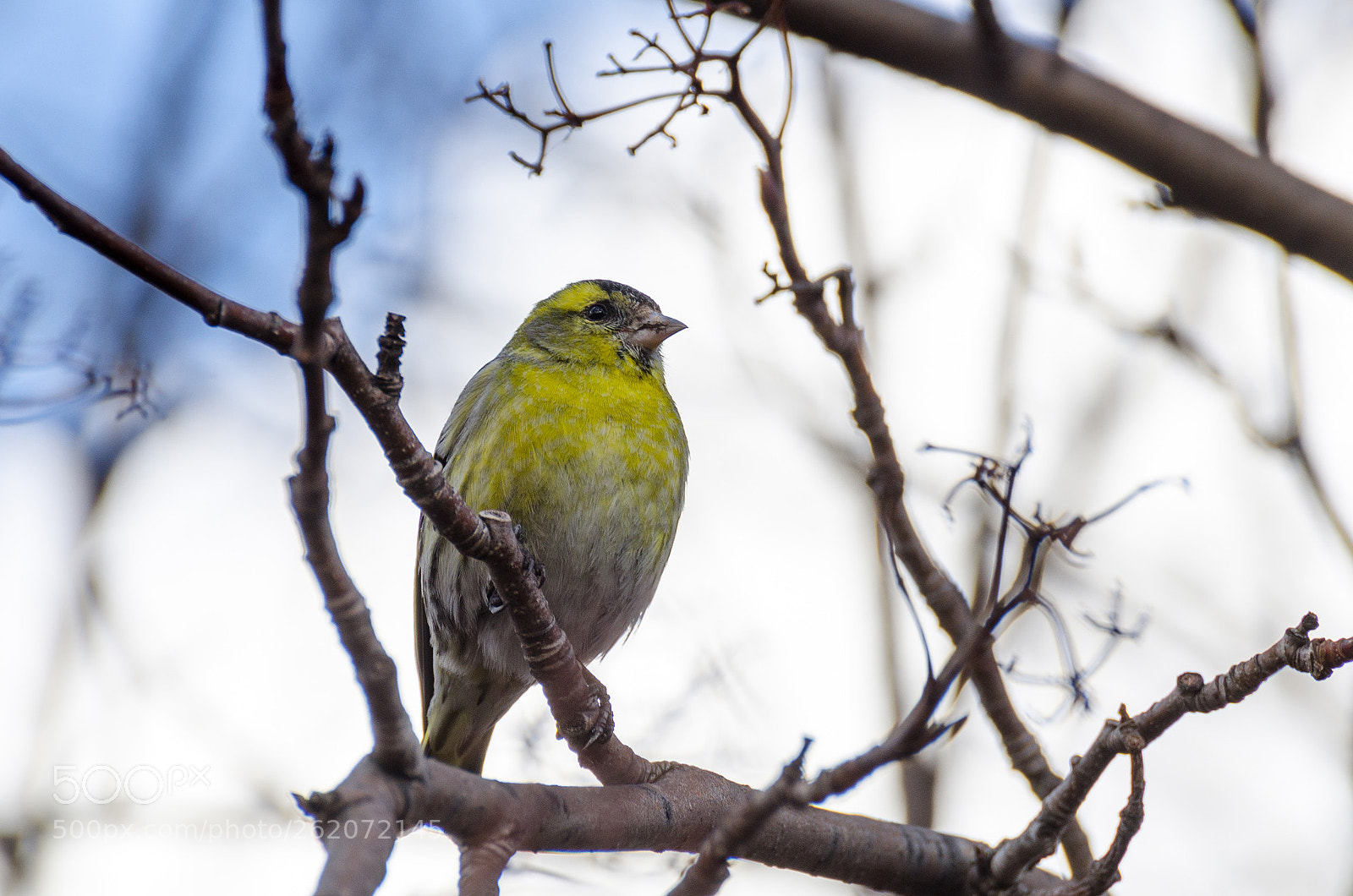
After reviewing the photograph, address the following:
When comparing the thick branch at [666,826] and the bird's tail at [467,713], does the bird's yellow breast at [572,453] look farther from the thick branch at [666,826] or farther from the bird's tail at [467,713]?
the thick branch at [666,826]

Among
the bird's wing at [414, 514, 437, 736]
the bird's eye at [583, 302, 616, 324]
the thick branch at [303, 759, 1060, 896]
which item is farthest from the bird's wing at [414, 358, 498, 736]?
the thick branch at [303, 759, 1060, 896]

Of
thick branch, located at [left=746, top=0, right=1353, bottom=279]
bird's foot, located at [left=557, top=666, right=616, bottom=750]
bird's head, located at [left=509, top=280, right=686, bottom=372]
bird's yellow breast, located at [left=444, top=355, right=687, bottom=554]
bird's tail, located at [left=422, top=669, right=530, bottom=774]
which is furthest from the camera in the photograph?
bird's head, located at [left=509, top=280, right=686, bottom=372]

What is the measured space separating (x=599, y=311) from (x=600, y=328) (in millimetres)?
189

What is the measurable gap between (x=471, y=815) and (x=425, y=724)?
9.95ft

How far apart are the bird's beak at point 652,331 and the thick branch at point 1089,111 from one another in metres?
2.04

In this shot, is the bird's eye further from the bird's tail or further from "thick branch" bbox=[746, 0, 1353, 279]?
"thick branch" bbox=[746, 0, 1353, 279]

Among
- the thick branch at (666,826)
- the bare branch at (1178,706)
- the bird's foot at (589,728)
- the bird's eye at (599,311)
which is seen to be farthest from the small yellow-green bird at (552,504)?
the bare branch at (1178,706)

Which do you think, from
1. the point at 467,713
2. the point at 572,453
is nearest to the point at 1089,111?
the point at 572,453

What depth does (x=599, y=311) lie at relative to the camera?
5.83 metres

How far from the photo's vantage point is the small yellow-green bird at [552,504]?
15.4 ft

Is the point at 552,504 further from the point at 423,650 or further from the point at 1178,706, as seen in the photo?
the point at 1178,706

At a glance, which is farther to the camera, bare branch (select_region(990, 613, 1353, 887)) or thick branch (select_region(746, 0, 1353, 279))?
thick branch (select_region(746, 0, 1353, 279))

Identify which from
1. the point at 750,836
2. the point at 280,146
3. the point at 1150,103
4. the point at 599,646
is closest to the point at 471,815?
the point at 750,836

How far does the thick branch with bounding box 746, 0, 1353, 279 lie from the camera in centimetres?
375
